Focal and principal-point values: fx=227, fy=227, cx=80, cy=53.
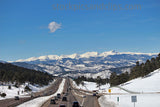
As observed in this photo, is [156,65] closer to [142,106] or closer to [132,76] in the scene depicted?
[132,76]

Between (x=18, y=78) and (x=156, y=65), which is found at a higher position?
(x=156, y=65)

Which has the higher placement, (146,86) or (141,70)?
(141,70)

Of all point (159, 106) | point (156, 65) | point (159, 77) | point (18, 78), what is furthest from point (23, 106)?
point (156, 65)

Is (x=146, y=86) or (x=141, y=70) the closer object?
(x=146, y=86)

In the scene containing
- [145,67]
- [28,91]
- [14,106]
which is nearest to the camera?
[14,106]

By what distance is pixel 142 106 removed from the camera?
142 ft

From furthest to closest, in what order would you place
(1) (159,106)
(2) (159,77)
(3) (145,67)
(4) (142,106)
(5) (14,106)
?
(3) (145,67), (2) (159,77), (5) (14,106), (4) (142,106), (1) (159,106)

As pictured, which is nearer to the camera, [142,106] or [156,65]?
[142,106]

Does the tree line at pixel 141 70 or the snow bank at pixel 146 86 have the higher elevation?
the tree line at pixel 141 70

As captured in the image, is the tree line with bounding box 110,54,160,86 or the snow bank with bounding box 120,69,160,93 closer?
the snow bank with bounding box 120,69,160,93

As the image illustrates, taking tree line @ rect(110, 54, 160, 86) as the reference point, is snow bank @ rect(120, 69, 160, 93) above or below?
below

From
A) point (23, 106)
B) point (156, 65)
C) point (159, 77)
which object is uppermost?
point (156, 65)

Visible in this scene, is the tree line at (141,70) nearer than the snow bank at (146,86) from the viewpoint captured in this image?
No

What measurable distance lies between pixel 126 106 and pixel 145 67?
105550 millimetres
